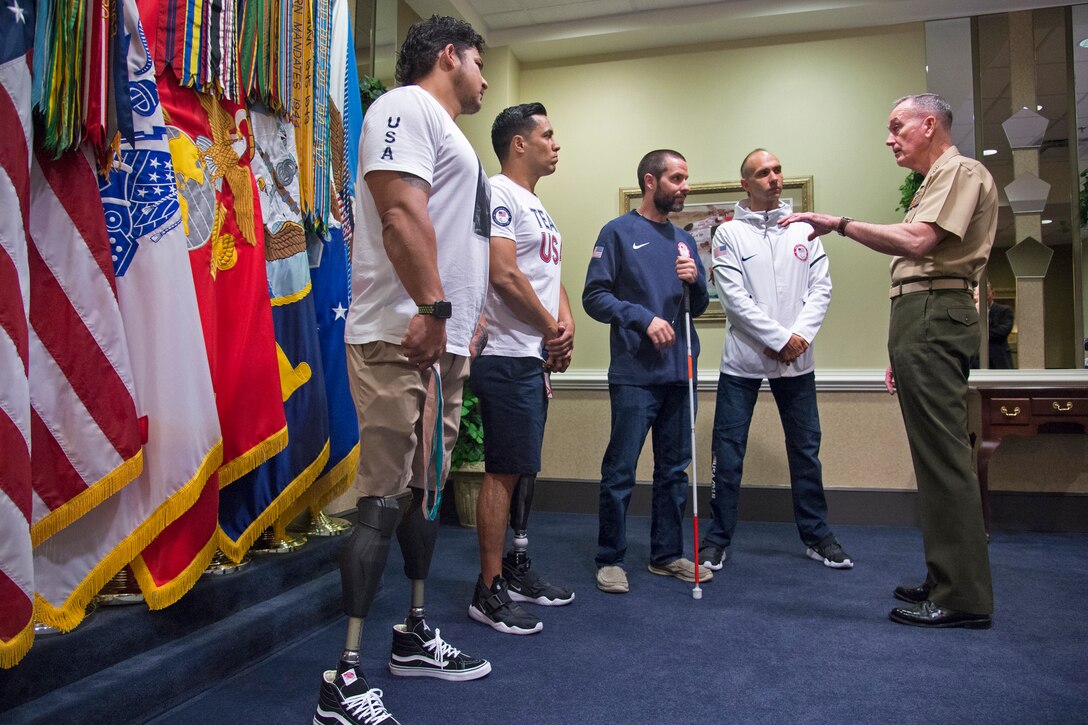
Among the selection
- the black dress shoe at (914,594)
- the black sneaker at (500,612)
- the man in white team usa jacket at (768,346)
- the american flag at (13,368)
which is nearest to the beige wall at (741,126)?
the man in white team usa jacket at (768,346)

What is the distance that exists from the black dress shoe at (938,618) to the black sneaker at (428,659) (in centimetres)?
132

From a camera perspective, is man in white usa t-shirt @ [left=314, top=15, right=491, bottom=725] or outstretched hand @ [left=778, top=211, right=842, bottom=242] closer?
man in white usa t-shirt @ [left=314, top=15, right=491, bottom=725]

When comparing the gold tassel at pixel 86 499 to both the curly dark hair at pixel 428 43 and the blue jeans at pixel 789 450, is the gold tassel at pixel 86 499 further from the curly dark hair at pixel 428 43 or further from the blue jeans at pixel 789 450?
the blue jeans at pixel 789 450

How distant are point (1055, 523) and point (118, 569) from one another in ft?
14.3

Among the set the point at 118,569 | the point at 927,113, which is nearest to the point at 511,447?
the point at 118,569

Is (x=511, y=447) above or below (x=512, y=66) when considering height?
below

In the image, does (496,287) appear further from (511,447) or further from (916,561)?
(916,561)

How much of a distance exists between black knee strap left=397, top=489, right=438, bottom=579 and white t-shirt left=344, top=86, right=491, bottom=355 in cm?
44

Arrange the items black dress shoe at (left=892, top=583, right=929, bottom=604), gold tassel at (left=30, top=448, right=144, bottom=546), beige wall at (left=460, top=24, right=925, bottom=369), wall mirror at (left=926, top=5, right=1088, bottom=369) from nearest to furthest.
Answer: gold tassel at (left=30, top=448, right=144, bottom=546) < black dress shoe at (left=892, top=583, right=929, bottom=604) < wall mirror at (left=926, top=5, right=1088, bottom=369) < beige wall at (left=460, top=24, right=925, bottom=369)

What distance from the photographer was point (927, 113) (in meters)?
2.39

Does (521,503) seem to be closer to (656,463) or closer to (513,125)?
(656,463)

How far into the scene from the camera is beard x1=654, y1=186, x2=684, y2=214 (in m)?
2.96

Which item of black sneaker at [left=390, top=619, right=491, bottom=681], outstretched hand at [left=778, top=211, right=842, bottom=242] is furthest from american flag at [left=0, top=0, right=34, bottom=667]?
outstretched hand at [left=778, top=211, right=842, bottom=242]

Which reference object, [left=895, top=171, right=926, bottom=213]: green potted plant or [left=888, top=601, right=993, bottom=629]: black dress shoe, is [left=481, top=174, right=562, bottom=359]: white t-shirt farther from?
[left=895, top=171, right=926, bottom=213]: green potted plant
